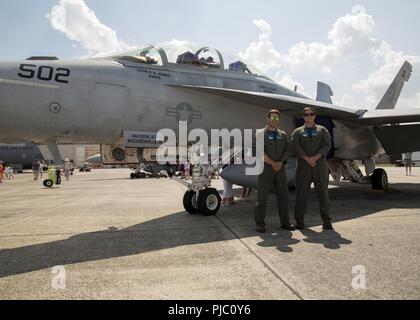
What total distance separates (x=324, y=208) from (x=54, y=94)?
4489mm

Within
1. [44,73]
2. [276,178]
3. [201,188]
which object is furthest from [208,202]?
[44,73]

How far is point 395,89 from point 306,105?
10494 millimetres

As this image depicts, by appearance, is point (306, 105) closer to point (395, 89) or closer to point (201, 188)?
point (201, 188)

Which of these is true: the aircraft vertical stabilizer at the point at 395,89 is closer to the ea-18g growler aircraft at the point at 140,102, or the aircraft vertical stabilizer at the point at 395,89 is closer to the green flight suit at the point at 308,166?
the ea-18g growler aircraft at the point at 140,102

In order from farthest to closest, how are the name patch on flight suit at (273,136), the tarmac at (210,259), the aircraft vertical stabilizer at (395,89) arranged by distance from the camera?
the aircraft vertical stabilizer at (395,89)
the name patch on flight suit at (273,136)
the tarmac at (210,259)

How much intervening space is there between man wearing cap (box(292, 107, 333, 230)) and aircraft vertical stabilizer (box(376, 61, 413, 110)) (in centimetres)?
1102

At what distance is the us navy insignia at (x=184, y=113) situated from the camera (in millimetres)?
6445

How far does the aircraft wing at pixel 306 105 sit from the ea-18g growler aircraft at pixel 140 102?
21 mm

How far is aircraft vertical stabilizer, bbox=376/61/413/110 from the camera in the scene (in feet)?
49.2

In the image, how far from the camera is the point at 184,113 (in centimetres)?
659

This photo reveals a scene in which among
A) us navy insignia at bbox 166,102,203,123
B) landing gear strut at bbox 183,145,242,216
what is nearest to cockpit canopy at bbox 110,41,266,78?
us navy insignia at bbox 166,102,203,123

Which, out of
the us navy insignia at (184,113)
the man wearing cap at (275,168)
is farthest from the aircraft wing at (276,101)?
the man wearing cap at (275,168)
